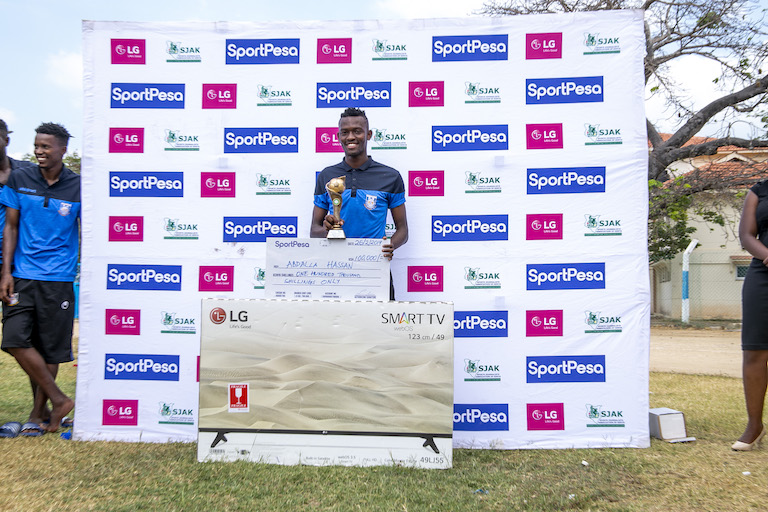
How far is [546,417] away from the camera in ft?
13.9

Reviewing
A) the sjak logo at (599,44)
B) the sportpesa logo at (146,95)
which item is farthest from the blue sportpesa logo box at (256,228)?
the sjak logo at (599,44)

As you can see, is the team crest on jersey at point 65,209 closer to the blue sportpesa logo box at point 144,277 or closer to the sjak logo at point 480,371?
the blue sportpesa logo box at point 144,277

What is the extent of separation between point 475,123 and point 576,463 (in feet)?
8.04

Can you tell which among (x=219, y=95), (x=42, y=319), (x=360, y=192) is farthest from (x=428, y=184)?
(x=42, y=319)

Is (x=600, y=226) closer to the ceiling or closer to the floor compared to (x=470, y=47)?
closer to the floor

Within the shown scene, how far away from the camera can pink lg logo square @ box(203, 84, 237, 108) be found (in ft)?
14.6

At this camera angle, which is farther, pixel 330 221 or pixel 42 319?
pixel 42 319

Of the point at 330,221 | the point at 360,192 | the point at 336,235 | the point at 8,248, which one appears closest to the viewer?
the point at 336,235

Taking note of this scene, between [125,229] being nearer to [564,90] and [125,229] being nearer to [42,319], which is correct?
[42,319]

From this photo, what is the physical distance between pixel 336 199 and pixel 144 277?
1689 millimetres

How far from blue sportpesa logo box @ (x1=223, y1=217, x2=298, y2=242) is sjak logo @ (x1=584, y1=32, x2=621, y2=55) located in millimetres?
2529

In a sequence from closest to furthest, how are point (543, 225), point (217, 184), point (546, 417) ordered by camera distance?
point (546, 417), point (543, 225), point (217, 184)

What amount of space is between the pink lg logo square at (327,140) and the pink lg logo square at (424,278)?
107 cm

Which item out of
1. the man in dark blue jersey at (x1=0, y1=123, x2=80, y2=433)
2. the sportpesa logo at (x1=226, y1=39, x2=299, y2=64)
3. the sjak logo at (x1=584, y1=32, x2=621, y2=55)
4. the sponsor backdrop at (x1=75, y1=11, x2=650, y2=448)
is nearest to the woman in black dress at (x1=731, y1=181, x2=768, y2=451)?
the sponsor backdrop at (x1=75, y1=11, x2=650, y2=448)
